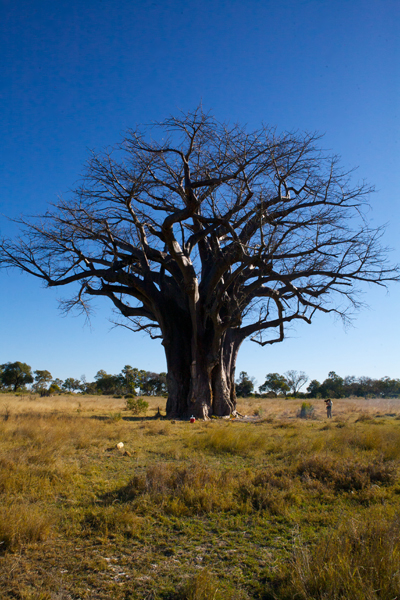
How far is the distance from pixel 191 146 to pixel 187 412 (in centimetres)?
845

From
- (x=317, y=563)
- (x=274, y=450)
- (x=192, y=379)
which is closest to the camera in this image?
(x=317, y=563)

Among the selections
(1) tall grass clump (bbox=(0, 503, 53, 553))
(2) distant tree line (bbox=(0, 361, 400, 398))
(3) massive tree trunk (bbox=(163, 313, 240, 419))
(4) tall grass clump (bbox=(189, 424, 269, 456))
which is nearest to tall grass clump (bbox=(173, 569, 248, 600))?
(1) tall grass clump (bbox=(0, 503, 53, 553))

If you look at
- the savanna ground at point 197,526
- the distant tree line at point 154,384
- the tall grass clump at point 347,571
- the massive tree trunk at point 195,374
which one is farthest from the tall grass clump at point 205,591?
the distant tree line at point 154,384

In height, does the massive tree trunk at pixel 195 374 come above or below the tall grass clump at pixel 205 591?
above

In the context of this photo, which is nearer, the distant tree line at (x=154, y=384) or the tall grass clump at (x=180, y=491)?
the tall grass clump at (x=180, y=491)

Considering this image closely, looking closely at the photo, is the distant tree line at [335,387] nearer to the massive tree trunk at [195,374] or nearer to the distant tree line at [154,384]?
the distant tree line at [154,384]

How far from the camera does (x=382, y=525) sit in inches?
117

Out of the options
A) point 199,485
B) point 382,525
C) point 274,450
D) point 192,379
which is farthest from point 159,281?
point 382,525

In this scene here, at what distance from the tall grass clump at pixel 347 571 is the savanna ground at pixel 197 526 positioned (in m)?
0.01

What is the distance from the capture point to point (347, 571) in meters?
2.39

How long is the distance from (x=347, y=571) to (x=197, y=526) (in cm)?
163

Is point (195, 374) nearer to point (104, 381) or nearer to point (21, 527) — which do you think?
point (21, 527)

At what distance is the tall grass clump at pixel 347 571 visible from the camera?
2.23 meters

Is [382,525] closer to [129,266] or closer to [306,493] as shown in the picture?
[306,493]
